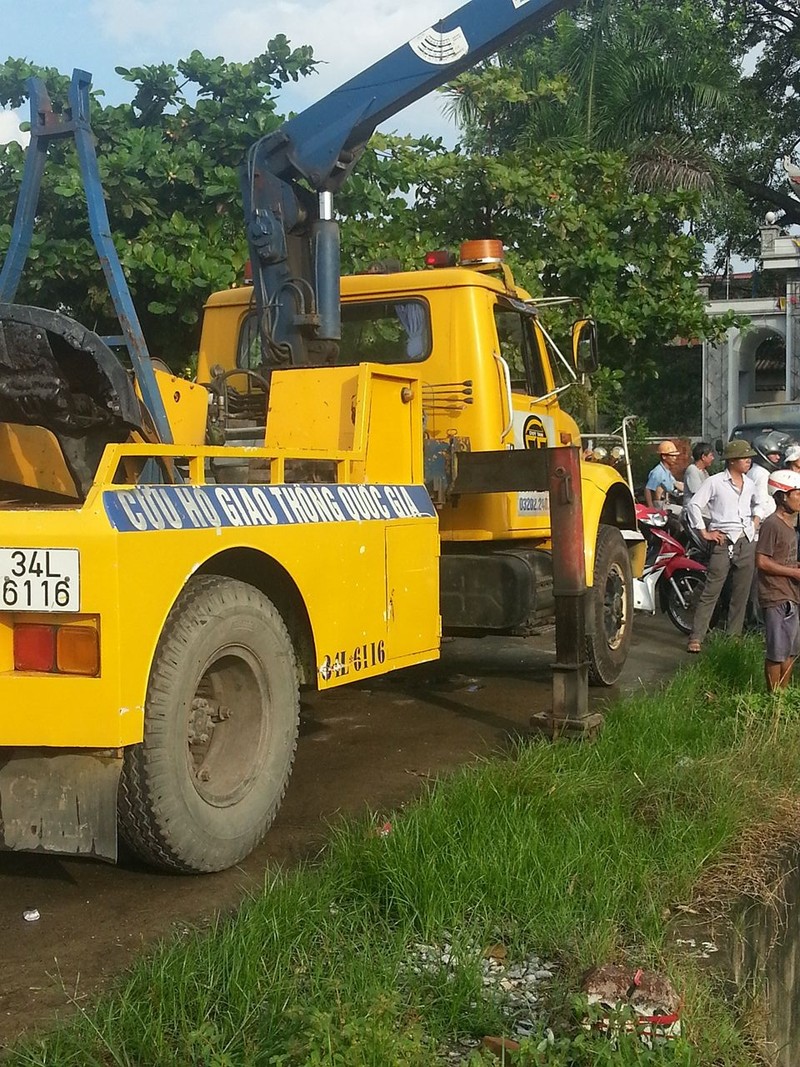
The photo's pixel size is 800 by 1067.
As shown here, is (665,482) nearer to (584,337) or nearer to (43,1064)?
(584,337)

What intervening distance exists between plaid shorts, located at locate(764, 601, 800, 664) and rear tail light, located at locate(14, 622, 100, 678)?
4.05 metres

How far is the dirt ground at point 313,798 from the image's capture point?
3.40 meters

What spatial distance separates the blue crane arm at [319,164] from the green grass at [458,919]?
2.85 metres

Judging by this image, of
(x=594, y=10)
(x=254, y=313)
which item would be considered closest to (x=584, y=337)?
(x=254, y=313)

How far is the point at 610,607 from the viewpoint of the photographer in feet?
24.7

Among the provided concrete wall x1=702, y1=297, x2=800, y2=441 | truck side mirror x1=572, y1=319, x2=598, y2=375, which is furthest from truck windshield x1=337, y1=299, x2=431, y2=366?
concrete wall x1=702, y1=297, x2=800, y2=441

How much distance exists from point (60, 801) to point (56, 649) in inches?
19.1

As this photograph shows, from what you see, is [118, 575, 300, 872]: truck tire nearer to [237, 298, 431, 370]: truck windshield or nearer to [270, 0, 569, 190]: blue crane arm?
[237, 298, 431, 370]: truck windshield

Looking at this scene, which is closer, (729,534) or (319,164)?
(319,164)

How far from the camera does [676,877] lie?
3770 mm

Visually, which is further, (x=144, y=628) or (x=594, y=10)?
(x=594, y=10)

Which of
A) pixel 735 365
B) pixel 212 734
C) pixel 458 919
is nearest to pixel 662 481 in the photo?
pixel 212 734

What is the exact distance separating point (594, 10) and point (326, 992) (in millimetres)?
19114

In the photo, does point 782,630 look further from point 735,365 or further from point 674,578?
point 735,365
